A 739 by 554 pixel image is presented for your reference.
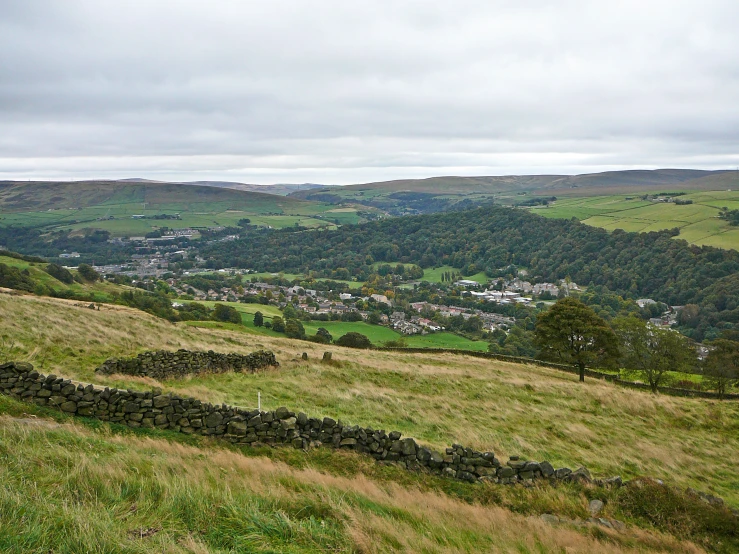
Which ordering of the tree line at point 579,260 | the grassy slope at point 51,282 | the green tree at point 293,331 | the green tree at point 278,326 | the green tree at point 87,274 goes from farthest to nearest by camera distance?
the tree line at point 579,260
the green tree at point 87,274
the green tree at point 278,326
the green tree at point 293,331
the grassy slope at point 51,282

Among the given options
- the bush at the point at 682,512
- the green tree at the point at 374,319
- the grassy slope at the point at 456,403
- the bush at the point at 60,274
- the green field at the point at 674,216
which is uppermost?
the green field at the point at 674,216

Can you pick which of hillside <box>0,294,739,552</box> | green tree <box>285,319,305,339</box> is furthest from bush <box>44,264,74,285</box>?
hillside <box>0,294,739,552</box>

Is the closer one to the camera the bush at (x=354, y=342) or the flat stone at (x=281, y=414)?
the flat stone at (x=281, y=414)

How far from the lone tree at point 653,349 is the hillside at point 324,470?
35.1 feet

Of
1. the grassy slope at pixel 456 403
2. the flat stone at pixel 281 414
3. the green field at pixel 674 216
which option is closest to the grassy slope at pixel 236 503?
the flat stone at pixel 281 414

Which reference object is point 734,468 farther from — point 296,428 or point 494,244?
point 494,244

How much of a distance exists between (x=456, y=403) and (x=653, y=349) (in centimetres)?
2151

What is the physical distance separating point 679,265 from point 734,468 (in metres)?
119

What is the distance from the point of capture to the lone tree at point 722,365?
3034 centimetres

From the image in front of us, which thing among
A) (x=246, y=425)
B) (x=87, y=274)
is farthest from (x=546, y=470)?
(x=87, y=274)

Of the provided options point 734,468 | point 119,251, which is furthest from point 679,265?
point 119,251

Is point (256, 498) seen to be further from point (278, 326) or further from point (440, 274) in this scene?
point (440, 274)

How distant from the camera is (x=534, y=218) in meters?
191

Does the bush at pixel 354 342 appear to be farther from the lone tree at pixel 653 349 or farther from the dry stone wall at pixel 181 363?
the dry stone wall at pixel 181 363
